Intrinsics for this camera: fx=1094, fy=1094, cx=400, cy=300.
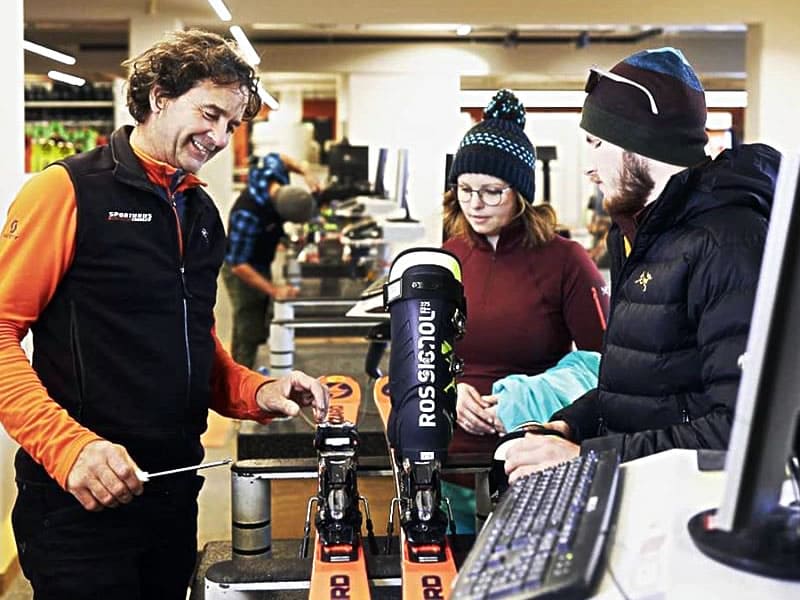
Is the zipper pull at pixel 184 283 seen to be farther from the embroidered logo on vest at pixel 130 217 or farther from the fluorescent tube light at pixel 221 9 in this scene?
the fluorescent tube light at pixel 221 9

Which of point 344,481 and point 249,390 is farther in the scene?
point 249,390

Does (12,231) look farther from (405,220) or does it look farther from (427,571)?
(405,220)

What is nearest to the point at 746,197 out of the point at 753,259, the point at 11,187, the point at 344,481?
the point at 753,259

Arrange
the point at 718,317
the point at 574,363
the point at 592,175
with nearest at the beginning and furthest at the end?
1. the point at 718,317
2. the point at 592,175
3. the point at 574,363

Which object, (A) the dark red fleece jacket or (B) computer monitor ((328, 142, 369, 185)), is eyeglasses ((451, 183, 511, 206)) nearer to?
(A) the dark red fleece jacket

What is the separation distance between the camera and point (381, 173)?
5898mm

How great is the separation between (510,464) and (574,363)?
78 cm

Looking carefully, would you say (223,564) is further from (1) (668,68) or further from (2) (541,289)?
(2) (541,289)

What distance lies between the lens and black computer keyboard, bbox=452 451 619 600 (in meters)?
0.90

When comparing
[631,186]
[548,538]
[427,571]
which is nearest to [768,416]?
[548,538]

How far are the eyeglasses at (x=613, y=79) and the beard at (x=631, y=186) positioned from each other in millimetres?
78

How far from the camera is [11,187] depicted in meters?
3.88

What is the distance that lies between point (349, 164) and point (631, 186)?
16.5 feet

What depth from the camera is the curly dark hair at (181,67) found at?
1.85 m
